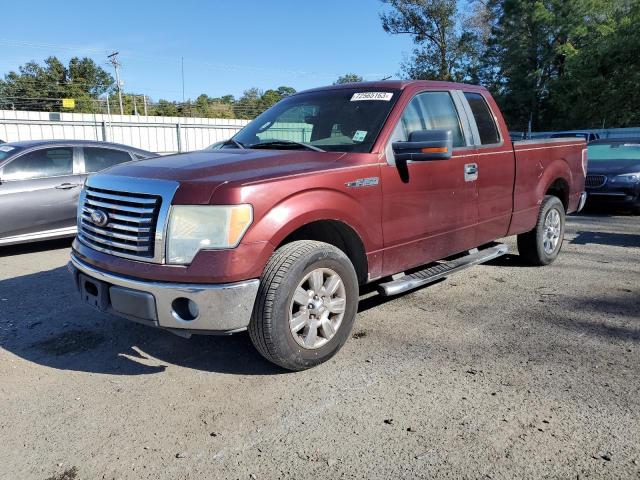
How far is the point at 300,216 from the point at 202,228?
2.00 feet

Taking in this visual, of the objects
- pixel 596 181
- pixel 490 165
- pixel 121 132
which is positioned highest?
pixel 121 132

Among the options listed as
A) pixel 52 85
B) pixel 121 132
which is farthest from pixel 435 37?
pixel 52 85

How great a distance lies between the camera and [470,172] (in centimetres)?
453

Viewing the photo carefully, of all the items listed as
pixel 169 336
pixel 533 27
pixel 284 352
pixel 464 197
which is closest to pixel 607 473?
pixel 284 352

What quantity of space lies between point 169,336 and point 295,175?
1733 millimetres

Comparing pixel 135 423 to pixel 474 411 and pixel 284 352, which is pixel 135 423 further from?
pixel 474 411

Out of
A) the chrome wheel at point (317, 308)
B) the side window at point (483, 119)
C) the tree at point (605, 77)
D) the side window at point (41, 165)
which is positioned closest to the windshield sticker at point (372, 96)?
the side window at point (483, 119)

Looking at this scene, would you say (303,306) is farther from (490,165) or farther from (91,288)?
(490,165)

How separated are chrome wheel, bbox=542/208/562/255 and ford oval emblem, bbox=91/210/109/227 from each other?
4.61m

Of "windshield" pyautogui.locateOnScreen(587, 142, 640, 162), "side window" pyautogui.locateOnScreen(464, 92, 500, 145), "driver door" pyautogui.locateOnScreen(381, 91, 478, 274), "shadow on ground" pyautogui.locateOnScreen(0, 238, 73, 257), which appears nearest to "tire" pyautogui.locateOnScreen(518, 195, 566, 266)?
"side window" pyautogui.locateOnScreen(464, 92, 500, 145)

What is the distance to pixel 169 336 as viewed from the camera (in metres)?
4.02

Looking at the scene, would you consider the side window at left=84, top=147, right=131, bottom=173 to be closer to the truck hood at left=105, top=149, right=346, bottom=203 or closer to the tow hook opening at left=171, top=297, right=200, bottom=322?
the truck hood at left=105, top=149, right=346, bottom=203

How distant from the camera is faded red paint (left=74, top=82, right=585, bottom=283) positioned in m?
2.96

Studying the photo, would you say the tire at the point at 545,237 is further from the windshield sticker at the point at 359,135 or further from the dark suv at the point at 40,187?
the dark suv at the point at 40,187
